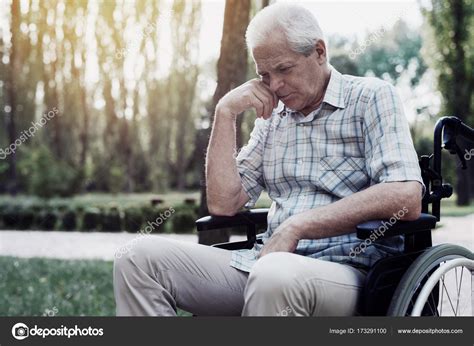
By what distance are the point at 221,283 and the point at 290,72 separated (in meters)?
0.75

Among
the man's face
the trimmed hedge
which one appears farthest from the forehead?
the trimmed hedge

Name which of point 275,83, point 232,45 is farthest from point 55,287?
point 275,83

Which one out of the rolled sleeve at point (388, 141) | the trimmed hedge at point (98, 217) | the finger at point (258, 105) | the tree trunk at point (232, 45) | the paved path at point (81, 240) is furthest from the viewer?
the trimmed hedge at point (98, 217)

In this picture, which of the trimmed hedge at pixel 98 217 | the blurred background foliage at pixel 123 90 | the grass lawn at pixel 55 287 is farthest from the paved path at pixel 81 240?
the blurred background foliage at pixel 123 90

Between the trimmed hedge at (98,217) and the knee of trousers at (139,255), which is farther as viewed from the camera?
the trimmed hedge at (98,217)

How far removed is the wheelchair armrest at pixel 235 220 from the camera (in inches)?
93.9

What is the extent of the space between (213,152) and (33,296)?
338cm

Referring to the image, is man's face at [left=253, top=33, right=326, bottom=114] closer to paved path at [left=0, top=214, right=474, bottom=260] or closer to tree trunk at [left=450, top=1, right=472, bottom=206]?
paved path at [left=0, top=214, right=474, bottom=260]

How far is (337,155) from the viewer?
7.35ft

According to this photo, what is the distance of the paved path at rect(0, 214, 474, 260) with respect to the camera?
868 cm

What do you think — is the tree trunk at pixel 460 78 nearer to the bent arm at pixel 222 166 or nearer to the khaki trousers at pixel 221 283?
the bent arm at pixel 222 166

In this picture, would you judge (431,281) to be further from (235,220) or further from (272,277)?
(235,220)

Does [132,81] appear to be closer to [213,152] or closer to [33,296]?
[33,296]
